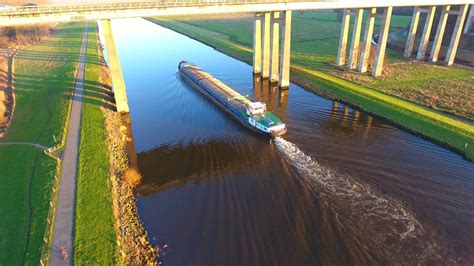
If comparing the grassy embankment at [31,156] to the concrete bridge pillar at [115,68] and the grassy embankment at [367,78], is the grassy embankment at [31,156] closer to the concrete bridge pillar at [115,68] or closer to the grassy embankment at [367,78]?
the concrete bridge pillar at [115,68]

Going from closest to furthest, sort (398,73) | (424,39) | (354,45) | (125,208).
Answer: (125,208) < (398,73) < (354,45) < (424,39)

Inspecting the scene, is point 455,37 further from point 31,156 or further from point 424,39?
point 31,156

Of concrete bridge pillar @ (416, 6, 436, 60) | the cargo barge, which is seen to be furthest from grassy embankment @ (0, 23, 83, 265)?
concrete bridge pillar @ (416, 6, 436, 60)

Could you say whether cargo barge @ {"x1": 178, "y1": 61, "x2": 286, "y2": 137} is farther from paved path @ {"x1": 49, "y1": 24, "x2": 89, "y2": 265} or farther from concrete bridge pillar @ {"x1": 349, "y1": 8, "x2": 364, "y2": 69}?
concrete bridge pillar @ {"x1": 349, "y1": 8, "x2": 364, "y2": 69}

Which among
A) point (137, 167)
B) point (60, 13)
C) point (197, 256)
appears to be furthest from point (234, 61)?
point (197, 256)

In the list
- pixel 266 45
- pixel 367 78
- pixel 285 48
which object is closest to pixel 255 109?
pixel 285 48
